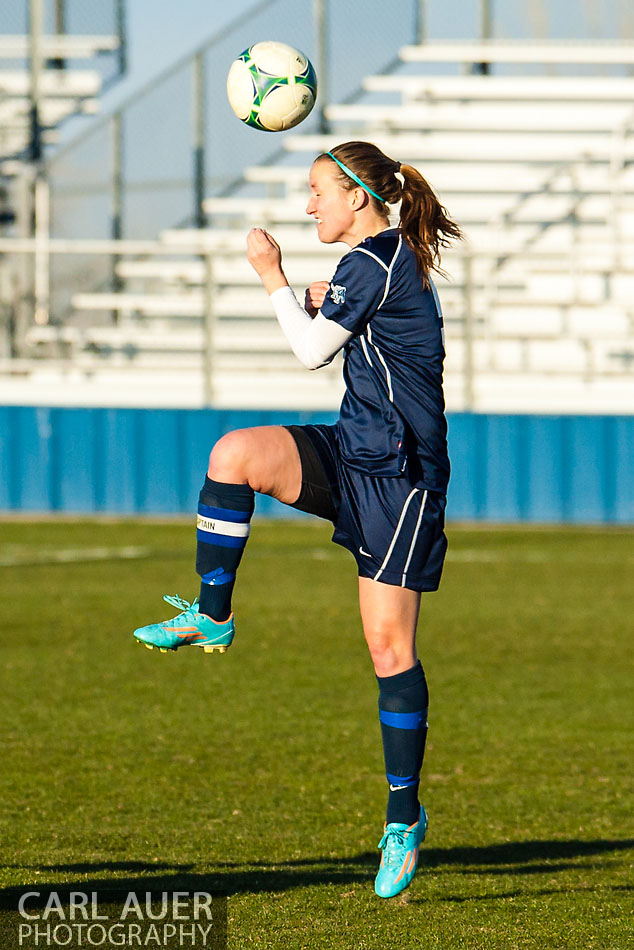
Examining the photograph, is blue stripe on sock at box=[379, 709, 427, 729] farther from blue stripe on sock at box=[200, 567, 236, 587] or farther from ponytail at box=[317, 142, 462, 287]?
ponytail at box=[317, 142, 462, 287]

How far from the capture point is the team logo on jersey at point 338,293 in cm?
402

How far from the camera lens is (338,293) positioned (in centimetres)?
403

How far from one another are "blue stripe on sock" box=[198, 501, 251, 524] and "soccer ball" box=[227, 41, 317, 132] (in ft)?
4.21

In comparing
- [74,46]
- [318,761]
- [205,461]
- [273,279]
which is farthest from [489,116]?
[273,279]

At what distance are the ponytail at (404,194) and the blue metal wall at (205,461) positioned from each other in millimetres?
11874

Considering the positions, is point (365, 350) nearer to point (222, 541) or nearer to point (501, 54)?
point (222, 541)

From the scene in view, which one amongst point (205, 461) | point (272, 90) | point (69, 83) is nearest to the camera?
point (272, 90)

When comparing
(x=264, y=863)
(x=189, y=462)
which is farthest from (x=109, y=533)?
(x=264, y=863)

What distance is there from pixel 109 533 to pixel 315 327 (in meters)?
11.1

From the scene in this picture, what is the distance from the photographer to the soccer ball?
188 inches

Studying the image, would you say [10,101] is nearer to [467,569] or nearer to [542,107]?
[542,107]

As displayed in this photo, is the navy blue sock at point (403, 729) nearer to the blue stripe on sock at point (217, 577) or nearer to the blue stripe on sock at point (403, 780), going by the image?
the blue stripe on sock at point (403, 780)

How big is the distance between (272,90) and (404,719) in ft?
6.55

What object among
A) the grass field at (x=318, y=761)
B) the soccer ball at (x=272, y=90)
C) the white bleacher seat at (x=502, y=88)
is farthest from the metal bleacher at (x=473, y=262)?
the soccer ball at (x=272, y=90)
